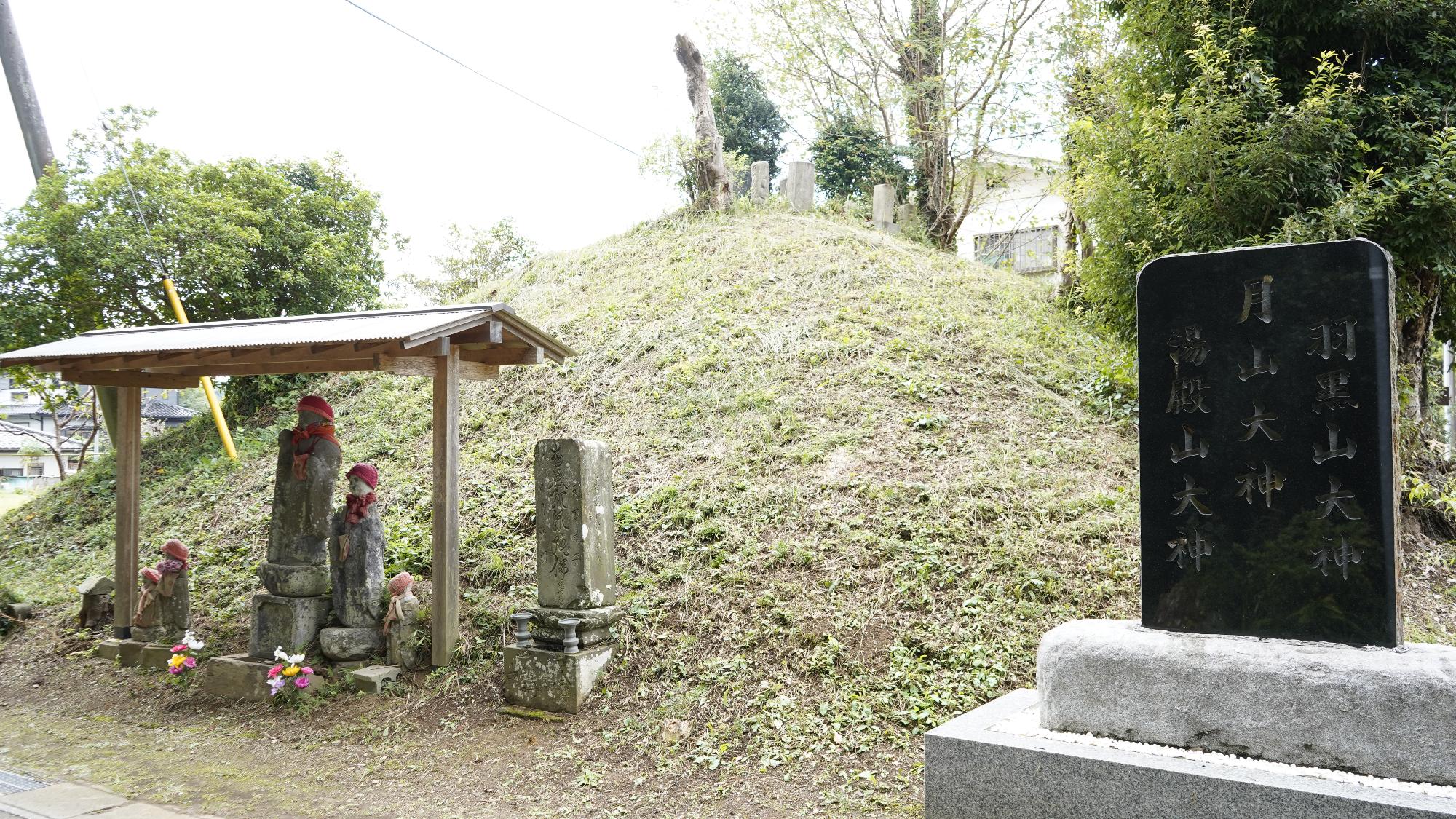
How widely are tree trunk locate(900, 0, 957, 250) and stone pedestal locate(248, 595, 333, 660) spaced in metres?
13.0

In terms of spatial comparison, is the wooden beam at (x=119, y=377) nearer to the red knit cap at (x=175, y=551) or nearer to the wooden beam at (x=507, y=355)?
the red knit cap at (x=175, y=551)

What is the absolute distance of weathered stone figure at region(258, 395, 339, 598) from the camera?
6.59m

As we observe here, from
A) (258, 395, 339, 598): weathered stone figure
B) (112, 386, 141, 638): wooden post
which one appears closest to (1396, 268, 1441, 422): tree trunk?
(258, 395, 339, 598): weathered stone figure

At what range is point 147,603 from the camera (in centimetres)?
738

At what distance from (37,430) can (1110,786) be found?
33.2m

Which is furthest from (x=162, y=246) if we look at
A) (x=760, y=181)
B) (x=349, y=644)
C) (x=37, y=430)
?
(x=37, y=430)

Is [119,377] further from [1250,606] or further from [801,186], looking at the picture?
[801,186]

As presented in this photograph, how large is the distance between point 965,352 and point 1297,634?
6.59 m

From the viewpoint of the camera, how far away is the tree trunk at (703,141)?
51.7 feet

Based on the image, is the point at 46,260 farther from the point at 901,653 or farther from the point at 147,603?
the point at 901,653

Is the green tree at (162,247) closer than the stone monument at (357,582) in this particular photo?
No

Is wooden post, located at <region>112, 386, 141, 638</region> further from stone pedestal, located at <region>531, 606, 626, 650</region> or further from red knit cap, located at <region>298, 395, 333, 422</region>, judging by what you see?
stone pedestal, located at <region>531, 606, 626, 650</region>

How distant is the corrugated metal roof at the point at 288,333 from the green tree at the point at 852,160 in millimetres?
12005

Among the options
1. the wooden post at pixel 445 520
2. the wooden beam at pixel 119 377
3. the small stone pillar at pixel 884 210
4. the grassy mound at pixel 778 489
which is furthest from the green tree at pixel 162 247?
the small stone pillar at pixel 884 210
